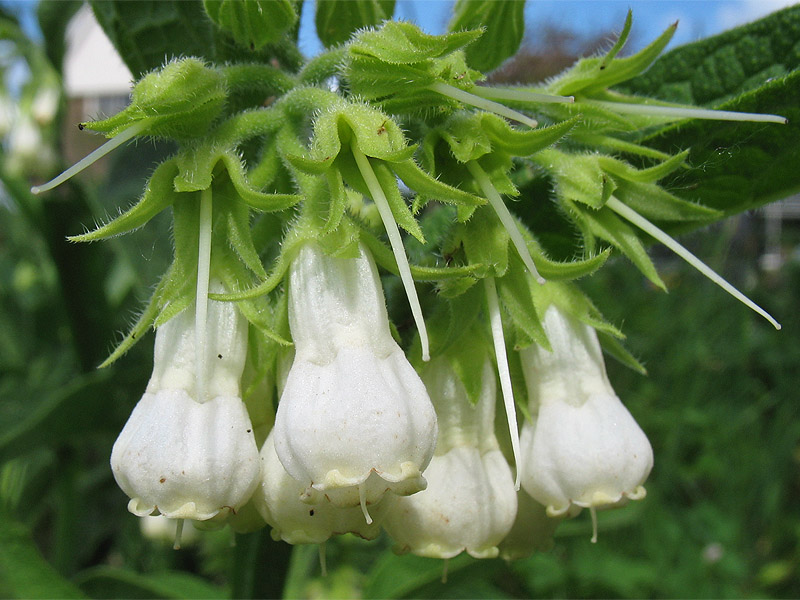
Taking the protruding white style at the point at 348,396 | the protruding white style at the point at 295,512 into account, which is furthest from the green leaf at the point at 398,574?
the protruding white style at the point at 348,396

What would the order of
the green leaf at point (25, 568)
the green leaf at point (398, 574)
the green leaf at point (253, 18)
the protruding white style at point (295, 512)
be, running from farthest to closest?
the green leaf at point (398, 574) < the green leaf at point (25, 568) < the green leaf at point (253, 18) < the protruding white style at point (295, 512)

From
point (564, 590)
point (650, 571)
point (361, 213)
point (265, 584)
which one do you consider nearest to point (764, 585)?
point (650, 571)

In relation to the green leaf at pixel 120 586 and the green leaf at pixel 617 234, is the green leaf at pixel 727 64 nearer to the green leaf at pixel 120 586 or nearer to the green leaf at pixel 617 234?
the green leaf at pixel 617 234

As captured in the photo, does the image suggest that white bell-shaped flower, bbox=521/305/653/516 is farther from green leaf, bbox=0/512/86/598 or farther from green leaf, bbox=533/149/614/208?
green leaf, bbox=0/512/86/598

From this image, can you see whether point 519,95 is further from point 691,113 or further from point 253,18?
point 253,18

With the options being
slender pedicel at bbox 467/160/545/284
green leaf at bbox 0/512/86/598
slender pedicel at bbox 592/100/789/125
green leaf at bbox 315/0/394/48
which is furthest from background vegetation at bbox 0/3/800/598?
green leaf at bbox 315/0/394/48

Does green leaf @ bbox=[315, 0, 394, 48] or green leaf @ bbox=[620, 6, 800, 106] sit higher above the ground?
green leaf @ bbox=[315, 0, 394, 48]

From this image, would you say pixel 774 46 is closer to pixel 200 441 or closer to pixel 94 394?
pixel 200 441

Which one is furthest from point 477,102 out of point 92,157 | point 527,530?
point 527,530
